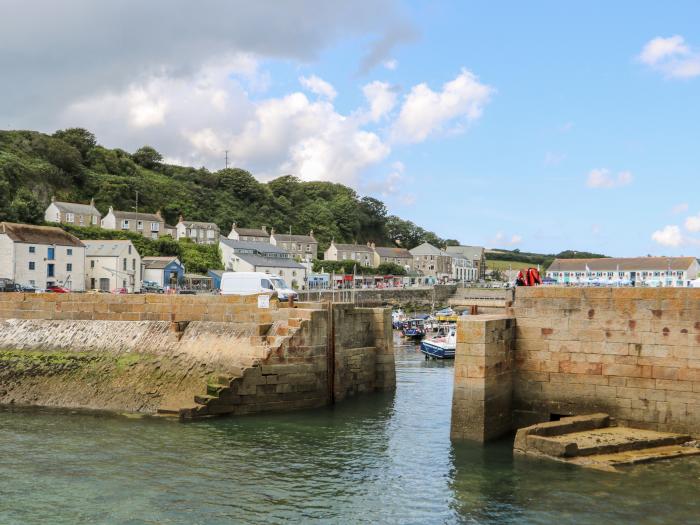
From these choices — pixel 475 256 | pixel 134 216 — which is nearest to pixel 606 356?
pixel 134 216

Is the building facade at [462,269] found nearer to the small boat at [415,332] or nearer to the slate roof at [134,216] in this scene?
the slate roof at [134,216]

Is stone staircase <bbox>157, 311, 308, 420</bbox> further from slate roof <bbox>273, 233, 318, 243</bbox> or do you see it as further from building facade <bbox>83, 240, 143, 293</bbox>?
slate roof <bbox>273, 233, 318, 243</bbox>

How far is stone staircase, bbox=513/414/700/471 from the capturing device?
1446 centimetres

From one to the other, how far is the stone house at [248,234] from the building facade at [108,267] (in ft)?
140

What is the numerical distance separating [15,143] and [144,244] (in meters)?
36.7

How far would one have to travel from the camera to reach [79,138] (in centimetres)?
11594

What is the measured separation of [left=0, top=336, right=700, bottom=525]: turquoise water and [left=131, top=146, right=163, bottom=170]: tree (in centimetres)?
12598

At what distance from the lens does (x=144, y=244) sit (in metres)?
84.7

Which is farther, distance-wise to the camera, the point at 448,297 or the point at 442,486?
the point at 448,297

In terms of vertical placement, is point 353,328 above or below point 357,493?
above

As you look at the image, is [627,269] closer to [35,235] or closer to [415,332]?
[415,332]

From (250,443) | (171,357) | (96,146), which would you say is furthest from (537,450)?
(96,146)

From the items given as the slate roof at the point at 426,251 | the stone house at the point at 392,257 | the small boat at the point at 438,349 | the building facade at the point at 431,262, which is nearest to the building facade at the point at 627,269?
the building facade at the point at 431,262

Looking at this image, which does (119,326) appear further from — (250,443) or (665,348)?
(665,348)
